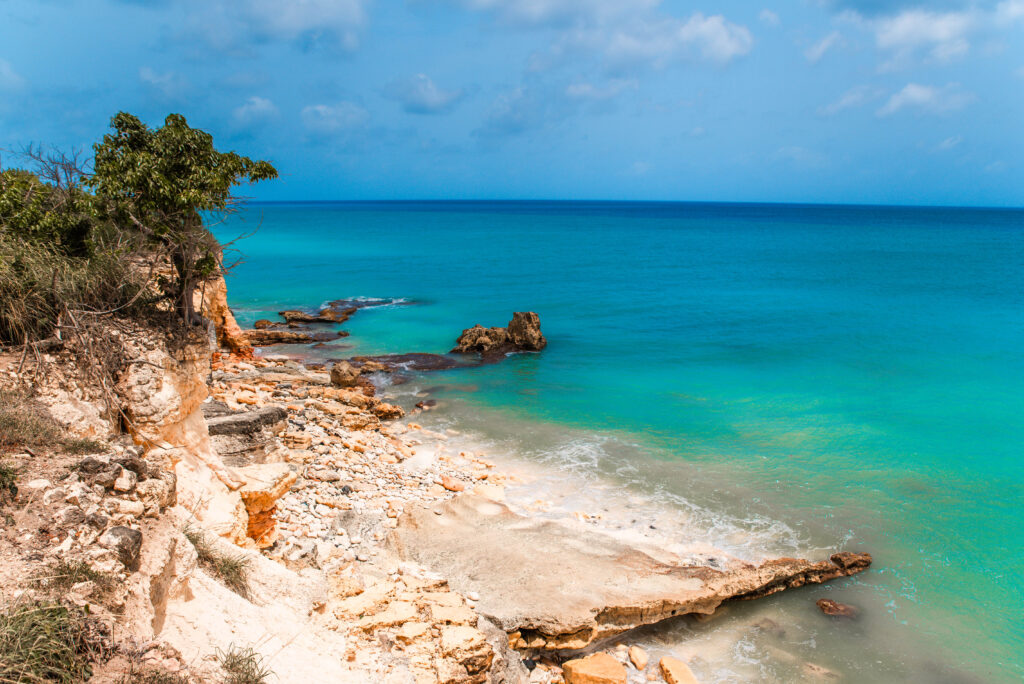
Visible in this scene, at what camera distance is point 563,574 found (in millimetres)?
11156

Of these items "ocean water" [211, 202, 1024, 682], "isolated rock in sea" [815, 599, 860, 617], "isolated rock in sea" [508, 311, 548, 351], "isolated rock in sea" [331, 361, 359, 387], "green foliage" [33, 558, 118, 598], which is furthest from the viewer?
"isolated rock in sea" [508, 311, 548, 351]

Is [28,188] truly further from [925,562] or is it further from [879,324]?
[879,324]

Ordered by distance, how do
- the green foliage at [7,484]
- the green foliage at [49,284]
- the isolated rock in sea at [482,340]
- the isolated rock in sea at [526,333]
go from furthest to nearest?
the isolated rock in sea at [526,333], the isolated rock in sea at [482,340], the green foliage at [49,284], the green foliage at [7,484]

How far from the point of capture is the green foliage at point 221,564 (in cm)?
737

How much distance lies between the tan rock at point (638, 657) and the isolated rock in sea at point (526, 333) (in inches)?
789

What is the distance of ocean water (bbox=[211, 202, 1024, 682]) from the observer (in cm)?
1118

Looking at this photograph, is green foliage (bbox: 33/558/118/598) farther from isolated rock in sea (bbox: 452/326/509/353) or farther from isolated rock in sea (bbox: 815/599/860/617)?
isolated rock in sea (bbox: 452/326/509/353)

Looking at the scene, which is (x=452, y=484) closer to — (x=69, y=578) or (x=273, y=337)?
(x=69, y=578)

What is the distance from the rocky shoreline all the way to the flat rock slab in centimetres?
4

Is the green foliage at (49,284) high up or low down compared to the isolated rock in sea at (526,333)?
up

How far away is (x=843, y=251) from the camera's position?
74.7 m

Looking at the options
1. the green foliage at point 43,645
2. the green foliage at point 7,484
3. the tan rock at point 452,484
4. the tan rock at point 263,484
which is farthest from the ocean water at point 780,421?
the green foliage at point 7,484

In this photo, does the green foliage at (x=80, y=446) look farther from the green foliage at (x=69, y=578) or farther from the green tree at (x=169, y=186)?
the green tree at (x=169, y=186)

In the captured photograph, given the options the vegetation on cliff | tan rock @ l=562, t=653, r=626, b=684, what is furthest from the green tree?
tan rock @ l=562, t=653, r=626, b=684
